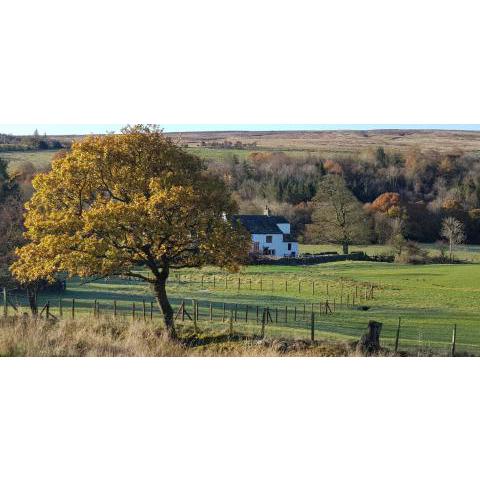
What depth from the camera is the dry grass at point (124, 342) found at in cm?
1025

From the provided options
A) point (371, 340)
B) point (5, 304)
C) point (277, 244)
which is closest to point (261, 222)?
point (277, 244)

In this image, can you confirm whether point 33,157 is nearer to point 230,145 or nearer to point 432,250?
point 230,145

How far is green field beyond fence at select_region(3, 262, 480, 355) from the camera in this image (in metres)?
11.3

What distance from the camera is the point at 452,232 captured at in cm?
1138

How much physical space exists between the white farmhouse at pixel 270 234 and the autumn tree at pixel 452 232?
219 centimetres

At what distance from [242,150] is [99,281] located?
122 inches

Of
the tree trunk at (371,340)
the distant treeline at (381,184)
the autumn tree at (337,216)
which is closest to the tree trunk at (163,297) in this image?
the distant treeline at (381,184)

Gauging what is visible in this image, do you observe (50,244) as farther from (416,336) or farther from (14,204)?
(416,336)

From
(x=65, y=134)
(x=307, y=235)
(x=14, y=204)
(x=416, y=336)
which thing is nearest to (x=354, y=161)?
(x=307, y=235)

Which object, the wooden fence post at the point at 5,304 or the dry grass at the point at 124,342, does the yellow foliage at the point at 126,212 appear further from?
the wooden fence post at the point at 5,304

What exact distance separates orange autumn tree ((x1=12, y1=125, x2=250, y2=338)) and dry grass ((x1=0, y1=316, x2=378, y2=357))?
519 millimetres

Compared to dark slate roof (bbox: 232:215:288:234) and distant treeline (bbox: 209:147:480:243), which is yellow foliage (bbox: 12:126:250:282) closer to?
dark slate roof (bbox: 232:215:288:234)

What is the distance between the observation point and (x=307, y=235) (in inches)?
469
